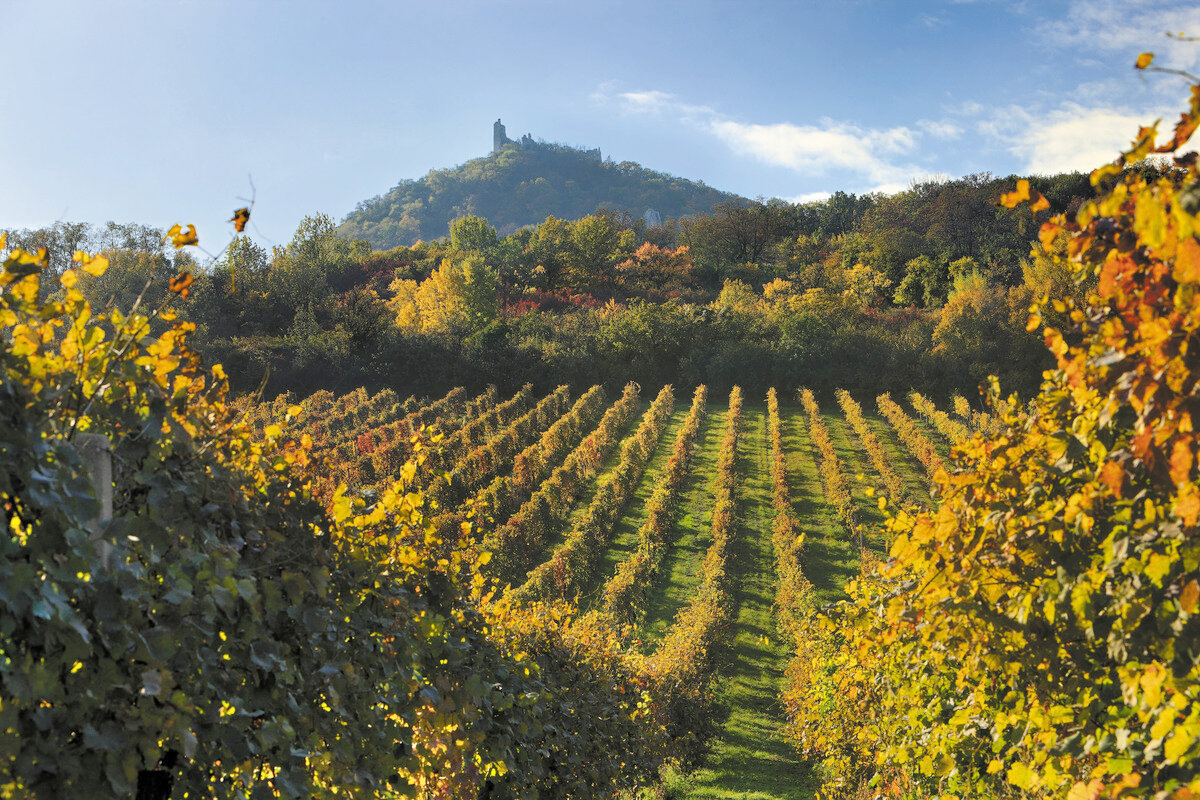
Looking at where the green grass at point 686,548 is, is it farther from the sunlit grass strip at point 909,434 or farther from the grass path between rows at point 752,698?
the sunlit grass strip at point 909,434

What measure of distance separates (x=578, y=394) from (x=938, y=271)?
26.1m

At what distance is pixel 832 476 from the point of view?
21.8m

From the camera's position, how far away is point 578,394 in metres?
Result: 34.1

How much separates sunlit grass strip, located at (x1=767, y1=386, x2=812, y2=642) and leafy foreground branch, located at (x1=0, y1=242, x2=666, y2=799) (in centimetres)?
1038

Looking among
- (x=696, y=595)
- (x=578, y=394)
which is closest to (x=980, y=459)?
(x=696, y=595)

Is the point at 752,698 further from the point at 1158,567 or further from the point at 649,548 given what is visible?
the point at 1158,567

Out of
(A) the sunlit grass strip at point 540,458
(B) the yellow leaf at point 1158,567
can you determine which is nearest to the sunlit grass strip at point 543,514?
(A) the sunlit grass strip at point 540,458

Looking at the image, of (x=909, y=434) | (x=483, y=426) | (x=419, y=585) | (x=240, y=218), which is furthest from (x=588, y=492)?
(x=240, y=218)

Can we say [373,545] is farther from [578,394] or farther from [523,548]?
[578,394]

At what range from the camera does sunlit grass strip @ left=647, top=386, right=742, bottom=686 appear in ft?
33.1

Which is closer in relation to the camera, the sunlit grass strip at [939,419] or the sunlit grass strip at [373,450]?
the sunlit grass strip at [373,450]

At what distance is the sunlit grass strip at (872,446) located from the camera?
805 inches

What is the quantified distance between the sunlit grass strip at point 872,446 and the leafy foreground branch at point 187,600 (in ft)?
58.3

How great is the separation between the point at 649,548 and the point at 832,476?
23.9 feet
